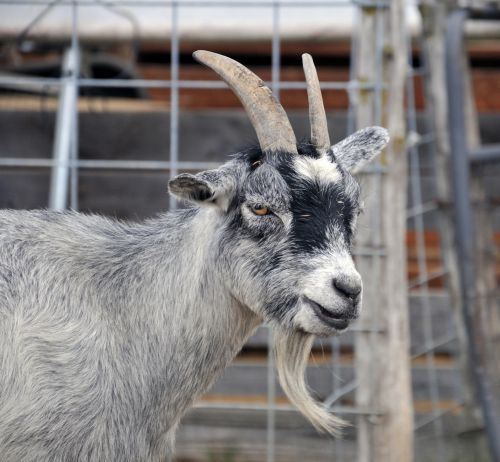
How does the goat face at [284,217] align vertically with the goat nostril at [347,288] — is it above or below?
above

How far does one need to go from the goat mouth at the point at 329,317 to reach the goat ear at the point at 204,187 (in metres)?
0.55

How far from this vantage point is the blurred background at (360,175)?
541 centimetres

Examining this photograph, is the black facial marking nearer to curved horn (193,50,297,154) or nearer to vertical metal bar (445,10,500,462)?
curved horn (193,50,297,154)

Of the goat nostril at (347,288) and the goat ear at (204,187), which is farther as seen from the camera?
→ the goat ear at (204,187)

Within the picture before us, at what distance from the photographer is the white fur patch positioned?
12.2 feet

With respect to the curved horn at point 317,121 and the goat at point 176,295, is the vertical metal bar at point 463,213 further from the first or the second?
the curved horn at point 317,121

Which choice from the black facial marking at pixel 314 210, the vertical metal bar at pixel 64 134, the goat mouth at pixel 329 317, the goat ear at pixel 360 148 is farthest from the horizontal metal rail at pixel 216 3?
the goat mouth at pixel 329 317

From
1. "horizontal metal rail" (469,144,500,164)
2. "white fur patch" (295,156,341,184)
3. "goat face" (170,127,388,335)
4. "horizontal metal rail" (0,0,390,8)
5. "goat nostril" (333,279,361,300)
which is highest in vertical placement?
"horizontal metal rail" (0,0,390,8)

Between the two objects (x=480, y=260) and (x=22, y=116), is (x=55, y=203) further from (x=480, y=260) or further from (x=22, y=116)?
(x=480, y=260)

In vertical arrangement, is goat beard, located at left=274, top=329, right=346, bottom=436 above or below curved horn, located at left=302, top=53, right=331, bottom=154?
Result: below

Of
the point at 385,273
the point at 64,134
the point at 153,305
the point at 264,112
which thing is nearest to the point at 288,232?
the point at 264,112

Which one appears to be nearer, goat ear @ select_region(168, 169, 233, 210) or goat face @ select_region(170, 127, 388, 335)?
goat face @ select_region(170, 127, 388, 335)

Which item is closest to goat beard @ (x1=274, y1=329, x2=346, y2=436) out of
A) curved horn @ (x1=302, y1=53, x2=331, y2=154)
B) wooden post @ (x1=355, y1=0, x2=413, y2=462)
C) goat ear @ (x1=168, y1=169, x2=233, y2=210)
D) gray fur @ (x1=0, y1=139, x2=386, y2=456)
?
gray fur @ (x1=0, y1=139, x2=386, y2=456)

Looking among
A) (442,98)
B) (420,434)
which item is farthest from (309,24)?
(420,434)
